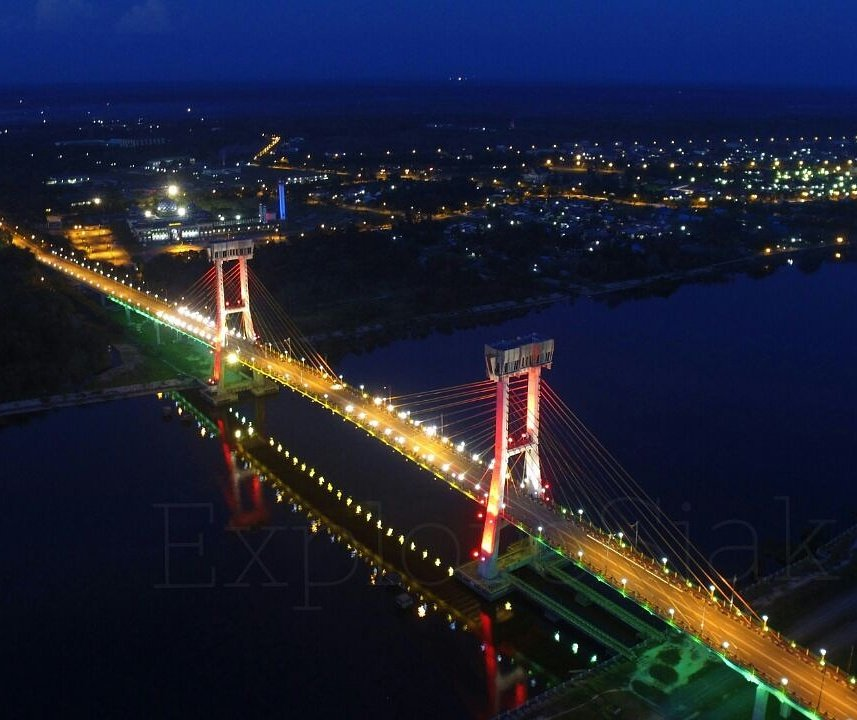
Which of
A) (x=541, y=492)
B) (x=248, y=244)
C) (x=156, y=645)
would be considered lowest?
(x=156, y=645)

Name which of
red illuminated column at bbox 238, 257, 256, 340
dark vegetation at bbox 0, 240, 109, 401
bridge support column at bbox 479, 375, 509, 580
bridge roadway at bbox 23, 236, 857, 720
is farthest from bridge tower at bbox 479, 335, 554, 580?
dark vegetation at bbox 0, 240, 109, 401

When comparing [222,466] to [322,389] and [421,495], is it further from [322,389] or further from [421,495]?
[421,495]

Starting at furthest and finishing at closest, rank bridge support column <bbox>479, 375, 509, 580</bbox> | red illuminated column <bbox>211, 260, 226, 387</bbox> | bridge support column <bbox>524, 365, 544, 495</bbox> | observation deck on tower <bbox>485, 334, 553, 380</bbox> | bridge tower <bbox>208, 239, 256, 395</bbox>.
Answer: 1. red illuminated column <bbox>211, 260, 226, 387</bbox>
2. bridge tower <bbox>208, 239, 256, 395</bbox>
3. bridge support column <bbox>524, 365, 544, 495</bbox>
4. bridge support column <bbox>479, 375, 509, 580</bbox>
5. observation deck on tower <bbox>485, 334, 553, 380</bbox>

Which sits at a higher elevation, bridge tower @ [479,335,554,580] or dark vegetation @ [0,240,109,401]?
bridge tower @ [479,335,554,580]

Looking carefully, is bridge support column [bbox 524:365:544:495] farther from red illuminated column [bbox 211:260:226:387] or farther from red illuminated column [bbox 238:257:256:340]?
red illuminated column [bbox 238:257:256:340]

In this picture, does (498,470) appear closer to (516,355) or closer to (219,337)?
(516,355)

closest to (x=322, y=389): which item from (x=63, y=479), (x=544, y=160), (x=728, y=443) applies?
(x=63, y=479)

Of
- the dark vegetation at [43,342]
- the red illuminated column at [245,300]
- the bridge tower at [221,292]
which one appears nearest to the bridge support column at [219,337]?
the bridge tower at [221,292]
